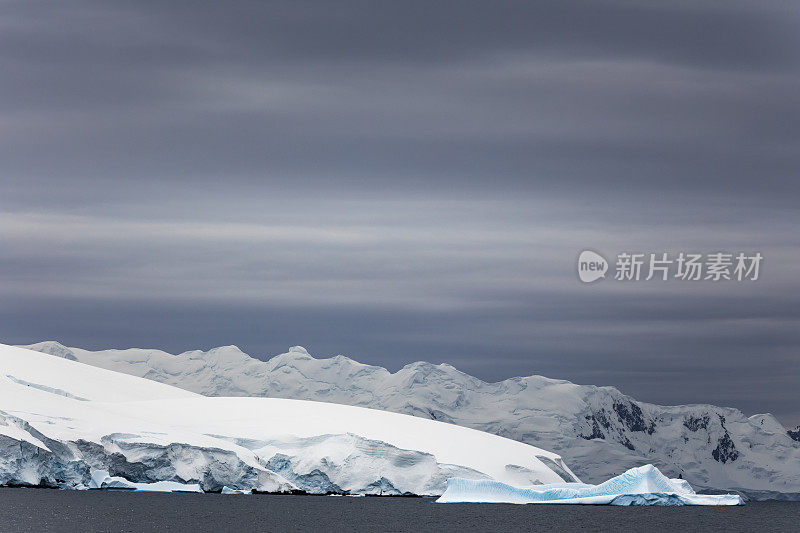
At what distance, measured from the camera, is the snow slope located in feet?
275

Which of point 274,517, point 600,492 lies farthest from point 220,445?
point 600,492

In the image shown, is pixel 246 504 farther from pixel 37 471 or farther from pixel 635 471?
pixel 635 471

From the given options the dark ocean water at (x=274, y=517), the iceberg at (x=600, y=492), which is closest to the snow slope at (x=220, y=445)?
the dark ocean water at (x=274, y=517)

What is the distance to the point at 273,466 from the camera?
312 feet

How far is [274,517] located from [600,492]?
2514 cm

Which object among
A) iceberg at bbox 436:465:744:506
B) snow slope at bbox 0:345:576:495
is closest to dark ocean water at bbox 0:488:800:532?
iceberg at bbox 436:465:744:506

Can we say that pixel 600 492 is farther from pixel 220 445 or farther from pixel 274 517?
pixel 220 445

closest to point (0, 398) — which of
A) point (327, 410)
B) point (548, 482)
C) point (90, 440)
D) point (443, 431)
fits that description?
point (90, 440)

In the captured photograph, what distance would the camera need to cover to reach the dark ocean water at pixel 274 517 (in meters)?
58.7

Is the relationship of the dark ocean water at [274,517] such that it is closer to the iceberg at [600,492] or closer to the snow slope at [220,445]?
the iceberg at [600,492]

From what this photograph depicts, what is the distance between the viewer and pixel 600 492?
8156 centimetres

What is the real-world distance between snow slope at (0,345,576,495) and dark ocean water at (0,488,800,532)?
2226 mm

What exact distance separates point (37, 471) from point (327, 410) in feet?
115

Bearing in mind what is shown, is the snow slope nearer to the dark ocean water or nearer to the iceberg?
the dark ocean water
